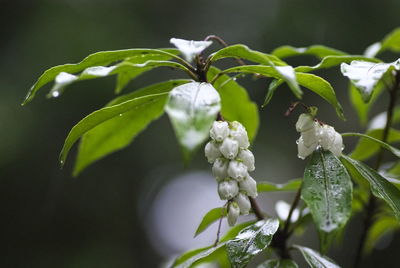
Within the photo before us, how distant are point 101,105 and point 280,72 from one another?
314 cm

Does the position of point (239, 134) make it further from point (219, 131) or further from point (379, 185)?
point (379, 185)

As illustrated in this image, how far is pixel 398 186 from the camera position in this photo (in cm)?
105

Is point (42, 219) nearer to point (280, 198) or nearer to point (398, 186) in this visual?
point (280, 198)

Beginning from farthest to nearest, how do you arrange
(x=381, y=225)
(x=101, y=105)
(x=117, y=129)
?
(x=101, y=105) → (x=381, y=225) → (x=117, y=129)

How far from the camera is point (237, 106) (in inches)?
54.8

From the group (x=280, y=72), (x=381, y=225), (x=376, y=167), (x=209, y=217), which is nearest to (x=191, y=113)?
(x=280, y=72)

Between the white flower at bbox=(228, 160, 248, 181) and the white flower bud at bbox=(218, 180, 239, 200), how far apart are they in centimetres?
2

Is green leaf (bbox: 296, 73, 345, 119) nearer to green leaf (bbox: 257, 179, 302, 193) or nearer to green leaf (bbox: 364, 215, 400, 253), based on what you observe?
green leaf (bbox: 257, 179, 302, 193)

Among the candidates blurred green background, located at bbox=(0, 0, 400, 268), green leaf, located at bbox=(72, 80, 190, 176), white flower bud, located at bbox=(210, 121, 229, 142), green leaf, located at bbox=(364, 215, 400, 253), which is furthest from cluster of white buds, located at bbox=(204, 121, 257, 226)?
blurred green background, located at bbox=(0, 0, 400, 268)

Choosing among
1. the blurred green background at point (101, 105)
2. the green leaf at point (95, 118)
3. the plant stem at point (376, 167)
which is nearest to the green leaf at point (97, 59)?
the green leaf at point (95, 118)

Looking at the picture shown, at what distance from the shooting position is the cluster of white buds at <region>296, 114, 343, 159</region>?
1.01 metres

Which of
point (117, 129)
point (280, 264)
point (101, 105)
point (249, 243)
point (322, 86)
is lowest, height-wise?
point (101, 105)

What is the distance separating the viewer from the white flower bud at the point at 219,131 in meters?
0.94

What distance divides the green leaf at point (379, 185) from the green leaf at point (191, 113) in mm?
399
